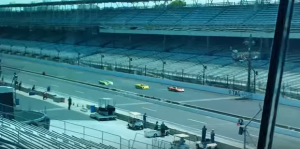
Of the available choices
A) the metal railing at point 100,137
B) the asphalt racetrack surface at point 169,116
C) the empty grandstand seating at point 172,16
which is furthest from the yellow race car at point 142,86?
the metal railing at point 100,137

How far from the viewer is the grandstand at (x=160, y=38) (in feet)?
52.2

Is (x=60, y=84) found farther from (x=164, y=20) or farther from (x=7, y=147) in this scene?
(x=7, y=147)

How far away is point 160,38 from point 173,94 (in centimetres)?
910

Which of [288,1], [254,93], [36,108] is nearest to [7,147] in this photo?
[288,1]

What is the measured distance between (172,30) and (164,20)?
198cm

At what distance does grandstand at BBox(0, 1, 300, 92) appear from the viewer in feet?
52.2

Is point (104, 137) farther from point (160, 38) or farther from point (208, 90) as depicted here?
point (160, 38)

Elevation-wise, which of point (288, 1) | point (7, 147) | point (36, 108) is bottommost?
point (36, 108)

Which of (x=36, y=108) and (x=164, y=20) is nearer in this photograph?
(x=36, y=108)

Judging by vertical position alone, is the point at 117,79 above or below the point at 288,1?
below

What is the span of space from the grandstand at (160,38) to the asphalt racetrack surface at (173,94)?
1.16 meters

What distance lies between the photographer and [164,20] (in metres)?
22.3

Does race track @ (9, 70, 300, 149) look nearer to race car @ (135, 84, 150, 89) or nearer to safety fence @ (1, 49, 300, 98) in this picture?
race car @ (135, 84, 150, 89)

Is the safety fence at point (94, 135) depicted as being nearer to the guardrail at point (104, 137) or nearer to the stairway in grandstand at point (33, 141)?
the guardrail at point (104, 137)
